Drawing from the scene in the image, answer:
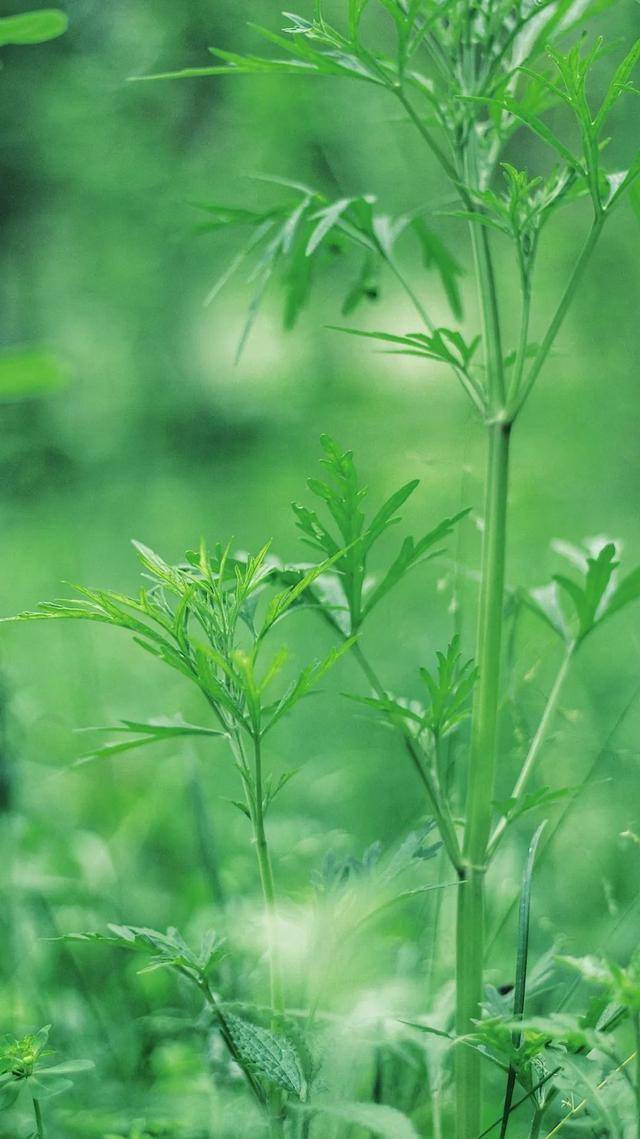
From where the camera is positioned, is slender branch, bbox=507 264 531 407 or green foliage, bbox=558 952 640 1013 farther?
slender branch, bbox=507 264 531 407

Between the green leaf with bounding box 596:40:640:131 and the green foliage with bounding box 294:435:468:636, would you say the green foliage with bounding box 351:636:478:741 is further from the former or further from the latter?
the green leaf with bounding box 596:40:640:131

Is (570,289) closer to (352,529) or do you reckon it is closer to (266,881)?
(352,529)

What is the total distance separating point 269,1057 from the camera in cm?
46

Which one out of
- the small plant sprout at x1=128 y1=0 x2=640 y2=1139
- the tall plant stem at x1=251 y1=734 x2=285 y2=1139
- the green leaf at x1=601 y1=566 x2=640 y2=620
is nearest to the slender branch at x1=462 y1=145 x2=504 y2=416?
the small plant sprout at x1=128 y1=0 x2=640 y2=1139

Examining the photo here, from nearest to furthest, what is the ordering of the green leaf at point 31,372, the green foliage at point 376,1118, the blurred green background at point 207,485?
the green leaf at point 31,372, the green foliage at point 376,1118, the blurred green background at point 207,485

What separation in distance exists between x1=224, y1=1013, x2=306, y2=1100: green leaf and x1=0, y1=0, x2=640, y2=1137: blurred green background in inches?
3.0

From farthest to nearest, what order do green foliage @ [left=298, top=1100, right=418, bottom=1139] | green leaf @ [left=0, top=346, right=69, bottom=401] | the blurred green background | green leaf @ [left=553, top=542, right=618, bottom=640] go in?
the blurred green background, green leaf @ [left=553, top=542, right=618, bottom=640], green foliage @ [left=298, top=1100, right=418, bottom=1139], green leaf @ [left=0, top=346, right=69, bottom=401]

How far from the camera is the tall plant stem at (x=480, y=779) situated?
20.2 inches

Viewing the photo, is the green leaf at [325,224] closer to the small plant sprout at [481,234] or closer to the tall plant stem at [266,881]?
the small plant sprout at [481,234]

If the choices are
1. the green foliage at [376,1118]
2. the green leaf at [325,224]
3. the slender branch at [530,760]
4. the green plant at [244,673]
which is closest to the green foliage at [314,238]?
the green leaf at [325,224]

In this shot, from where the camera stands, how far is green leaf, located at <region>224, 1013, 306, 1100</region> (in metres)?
0.45

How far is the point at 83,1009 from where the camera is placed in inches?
32.4

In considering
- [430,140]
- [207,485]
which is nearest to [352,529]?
[430,140]

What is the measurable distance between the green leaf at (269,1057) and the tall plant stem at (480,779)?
0.10 metres
